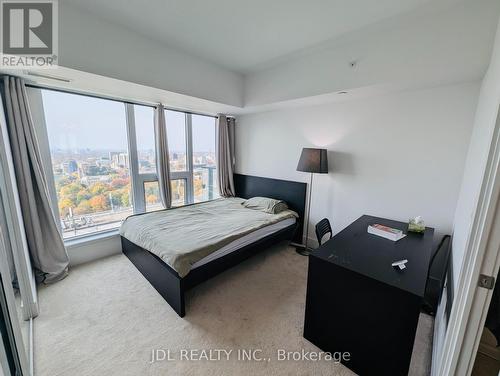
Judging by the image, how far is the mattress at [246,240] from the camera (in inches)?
79.9

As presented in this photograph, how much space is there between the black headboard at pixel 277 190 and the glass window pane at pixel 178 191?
1.08 m

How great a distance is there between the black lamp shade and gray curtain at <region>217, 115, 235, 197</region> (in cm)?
178

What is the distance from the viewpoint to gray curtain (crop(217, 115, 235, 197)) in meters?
3.99

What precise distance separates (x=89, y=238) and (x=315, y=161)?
3234 mm

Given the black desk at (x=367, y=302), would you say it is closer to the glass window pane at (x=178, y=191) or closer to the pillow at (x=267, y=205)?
the pillow at (x=267, y=205)

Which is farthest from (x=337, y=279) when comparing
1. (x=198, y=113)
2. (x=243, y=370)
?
(x=198, y=113)

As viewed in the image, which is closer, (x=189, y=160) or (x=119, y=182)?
(x=119, y=182)

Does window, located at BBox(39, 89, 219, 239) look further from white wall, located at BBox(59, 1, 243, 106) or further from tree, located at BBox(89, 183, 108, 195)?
white wall, located at BBox(59, 1, 243, 106)

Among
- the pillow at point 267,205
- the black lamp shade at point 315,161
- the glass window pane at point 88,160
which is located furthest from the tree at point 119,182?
the black lamp shade at point 315,161

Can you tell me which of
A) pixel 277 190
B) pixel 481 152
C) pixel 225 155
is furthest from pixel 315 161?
pixel 225 155

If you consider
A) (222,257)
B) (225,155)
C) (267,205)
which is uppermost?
(225,155)

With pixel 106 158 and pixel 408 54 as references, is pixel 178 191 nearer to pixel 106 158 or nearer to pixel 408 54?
pixel 106 158

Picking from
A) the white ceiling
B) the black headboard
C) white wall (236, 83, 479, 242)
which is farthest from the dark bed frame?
the white ceiling

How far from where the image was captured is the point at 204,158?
13.2 ft
